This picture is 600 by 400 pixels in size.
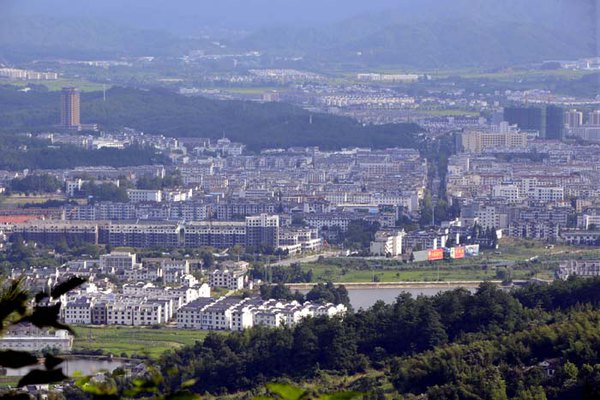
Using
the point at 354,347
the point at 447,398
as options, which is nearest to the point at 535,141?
the point at 354,347

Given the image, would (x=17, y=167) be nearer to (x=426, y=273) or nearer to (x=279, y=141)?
(x=279, y=141)

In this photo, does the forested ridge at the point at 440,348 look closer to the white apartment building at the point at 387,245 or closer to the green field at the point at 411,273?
the green field at the point at 411,273

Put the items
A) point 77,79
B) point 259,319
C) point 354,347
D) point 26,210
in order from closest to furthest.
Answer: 1. point 354,347
2. point 259,319
3. point 26,210
4. point 77,79

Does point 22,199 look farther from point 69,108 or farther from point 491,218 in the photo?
point 69,108

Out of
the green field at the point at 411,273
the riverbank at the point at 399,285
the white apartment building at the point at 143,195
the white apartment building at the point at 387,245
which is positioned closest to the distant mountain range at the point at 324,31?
the white apartment building at the point at 143,195

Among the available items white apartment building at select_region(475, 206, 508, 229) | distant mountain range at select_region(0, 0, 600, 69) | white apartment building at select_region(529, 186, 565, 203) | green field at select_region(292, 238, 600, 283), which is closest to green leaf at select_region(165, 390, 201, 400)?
green field at select_region(292, 238, 600, 283)
